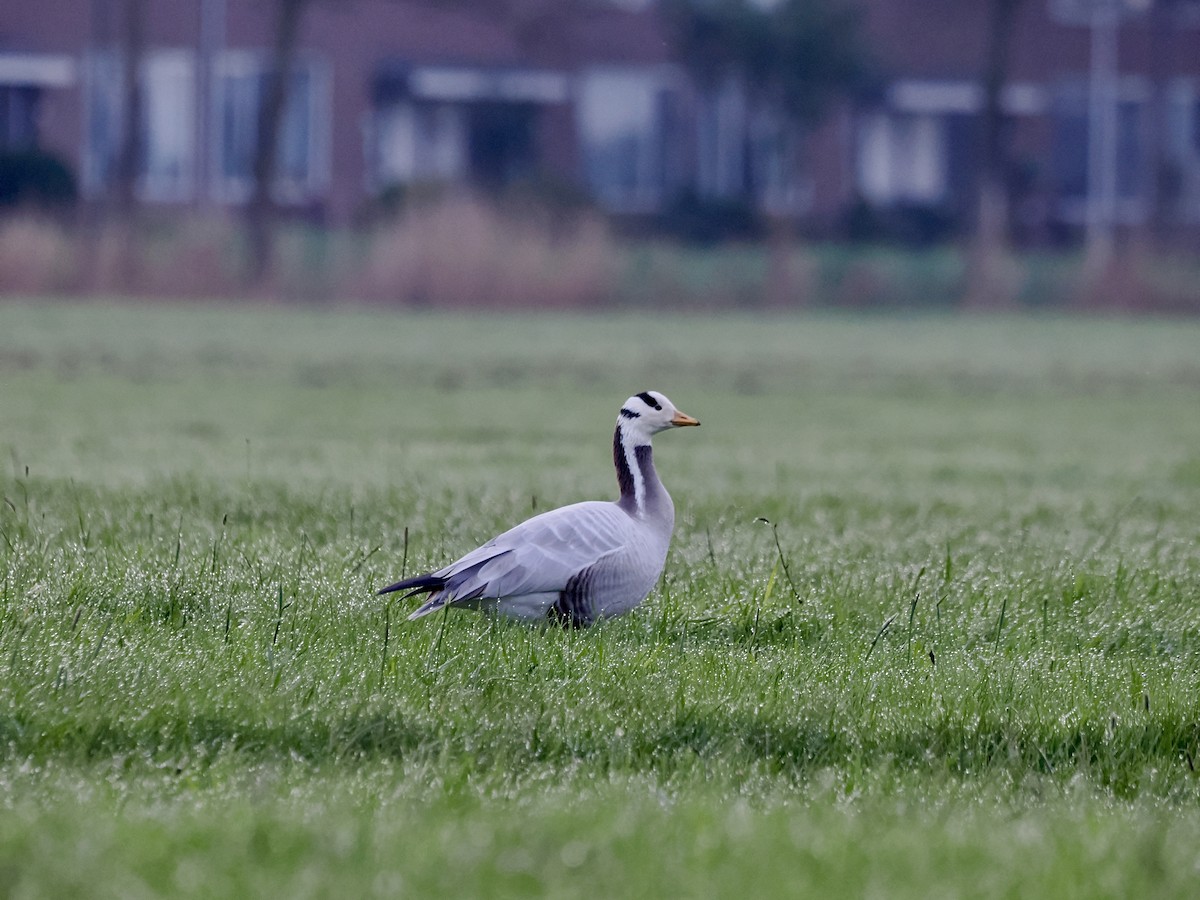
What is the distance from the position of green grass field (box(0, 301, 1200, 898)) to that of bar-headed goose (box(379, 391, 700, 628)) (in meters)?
0.12

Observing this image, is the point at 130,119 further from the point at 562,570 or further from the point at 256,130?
the point at 562,570

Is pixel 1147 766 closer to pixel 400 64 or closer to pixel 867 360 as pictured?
pixel 867 360

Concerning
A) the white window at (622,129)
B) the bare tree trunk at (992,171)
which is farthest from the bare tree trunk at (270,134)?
the bare tree trunk at (992,171)

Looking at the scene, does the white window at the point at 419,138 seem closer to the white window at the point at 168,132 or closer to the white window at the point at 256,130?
the white window at the point at 256,130

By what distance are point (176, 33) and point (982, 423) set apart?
32803 millimetres

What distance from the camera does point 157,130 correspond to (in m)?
44.8

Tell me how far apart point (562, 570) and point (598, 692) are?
0.68m

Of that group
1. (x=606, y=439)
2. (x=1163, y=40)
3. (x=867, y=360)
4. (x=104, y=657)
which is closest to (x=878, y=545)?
(x=104, y=657)

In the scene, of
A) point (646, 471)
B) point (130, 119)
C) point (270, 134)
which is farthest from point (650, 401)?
point (130, 119)

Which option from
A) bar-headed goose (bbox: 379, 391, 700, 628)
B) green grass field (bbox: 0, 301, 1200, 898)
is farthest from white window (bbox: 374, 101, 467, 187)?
bar-headed goose (bbox: 379, 391, 700, 628)

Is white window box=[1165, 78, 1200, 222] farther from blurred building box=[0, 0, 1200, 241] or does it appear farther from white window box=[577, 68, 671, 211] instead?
white window box=[577, 68, 671, 211]

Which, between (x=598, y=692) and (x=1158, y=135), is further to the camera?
(x=1158, y=135)

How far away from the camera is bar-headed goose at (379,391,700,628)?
542 centimetres

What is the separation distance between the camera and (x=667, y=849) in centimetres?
358
